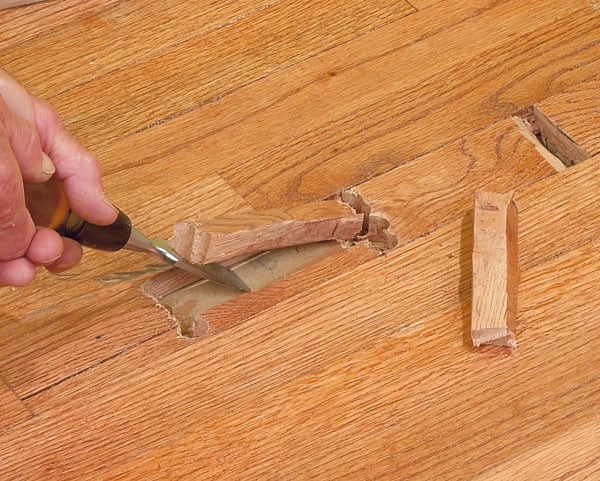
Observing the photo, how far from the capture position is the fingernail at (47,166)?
100cm

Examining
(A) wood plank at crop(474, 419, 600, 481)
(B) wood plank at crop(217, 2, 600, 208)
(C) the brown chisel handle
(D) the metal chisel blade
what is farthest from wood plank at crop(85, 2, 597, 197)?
(A) wood plank at crop(474, 419, 600, 481)

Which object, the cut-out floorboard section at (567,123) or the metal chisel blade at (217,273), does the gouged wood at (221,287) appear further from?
the cut-out floorboard section at (567,123)

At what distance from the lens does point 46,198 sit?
3.48 feet

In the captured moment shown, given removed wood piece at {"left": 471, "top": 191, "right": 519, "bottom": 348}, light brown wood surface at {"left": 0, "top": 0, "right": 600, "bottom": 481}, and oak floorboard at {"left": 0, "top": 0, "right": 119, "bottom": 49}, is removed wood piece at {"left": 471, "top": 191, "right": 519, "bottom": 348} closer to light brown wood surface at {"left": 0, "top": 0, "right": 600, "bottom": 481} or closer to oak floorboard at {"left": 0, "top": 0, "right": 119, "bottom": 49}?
light brown wood surface at {"left": 0, "top": 0, "right": 600, "bottom": 481}

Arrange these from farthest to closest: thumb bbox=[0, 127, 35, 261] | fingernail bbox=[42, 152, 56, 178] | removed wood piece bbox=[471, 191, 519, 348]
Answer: removed wood piece bbox=[471, 191, 519, 348]
fingernail bbox=[42, 152, 56, 178]
thumb bbox=[0, 127, 35, 261]

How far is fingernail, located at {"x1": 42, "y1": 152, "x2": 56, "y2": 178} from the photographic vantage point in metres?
1.00

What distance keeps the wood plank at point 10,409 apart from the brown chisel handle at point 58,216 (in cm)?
17

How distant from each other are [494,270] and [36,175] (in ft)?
1.57

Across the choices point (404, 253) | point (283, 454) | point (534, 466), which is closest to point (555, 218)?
point (404, 253)

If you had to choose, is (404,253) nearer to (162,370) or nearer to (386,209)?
(386,209)

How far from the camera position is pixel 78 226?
1072 mm

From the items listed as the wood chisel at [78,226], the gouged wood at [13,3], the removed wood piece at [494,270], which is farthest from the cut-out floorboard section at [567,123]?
the gouged wood at [13,3]

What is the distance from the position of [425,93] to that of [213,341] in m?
0.46

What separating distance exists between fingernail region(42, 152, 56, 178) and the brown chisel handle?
0.13ft
